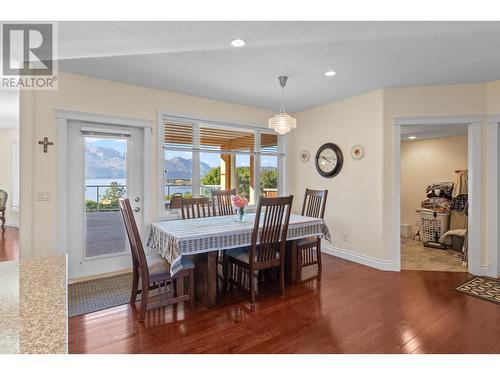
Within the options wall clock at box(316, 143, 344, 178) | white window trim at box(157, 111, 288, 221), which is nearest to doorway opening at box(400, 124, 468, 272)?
wall clock at box(316, 143, 344, 178)

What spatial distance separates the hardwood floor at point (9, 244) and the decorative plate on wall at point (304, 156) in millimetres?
4903

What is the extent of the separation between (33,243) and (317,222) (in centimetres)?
333

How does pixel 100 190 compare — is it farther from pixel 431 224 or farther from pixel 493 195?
pixel 431 224

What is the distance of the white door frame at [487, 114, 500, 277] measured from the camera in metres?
3.54

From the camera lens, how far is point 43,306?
0.84 m

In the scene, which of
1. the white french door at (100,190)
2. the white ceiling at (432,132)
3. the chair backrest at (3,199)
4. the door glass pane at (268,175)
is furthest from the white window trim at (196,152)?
the chair backrest at (3,199)

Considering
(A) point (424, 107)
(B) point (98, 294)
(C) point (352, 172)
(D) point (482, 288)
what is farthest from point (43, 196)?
(D) point (482, 288)

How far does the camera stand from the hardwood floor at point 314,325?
6.68 feet

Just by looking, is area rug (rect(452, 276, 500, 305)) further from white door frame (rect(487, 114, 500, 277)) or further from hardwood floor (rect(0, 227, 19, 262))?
hardwood floor (rect(0, 227, 19, 262))

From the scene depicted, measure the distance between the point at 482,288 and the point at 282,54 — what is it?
11.3ft

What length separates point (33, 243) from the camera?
3.06 metres
